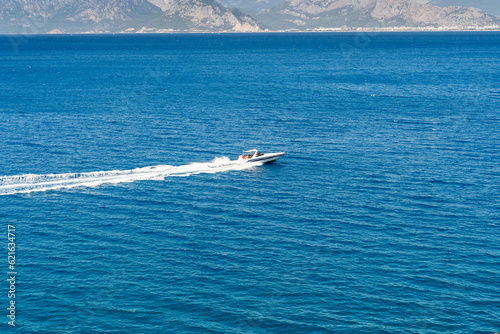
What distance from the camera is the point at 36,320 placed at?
52.0 m

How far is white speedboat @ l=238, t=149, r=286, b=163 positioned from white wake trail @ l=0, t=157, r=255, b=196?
2.42 metres

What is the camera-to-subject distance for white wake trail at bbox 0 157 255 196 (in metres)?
84.3

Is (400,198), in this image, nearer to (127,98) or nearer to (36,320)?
(36,320)

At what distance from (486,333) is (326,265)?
59.8 ft

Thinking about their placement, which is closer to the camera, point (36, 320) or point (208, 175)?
point (36, 320)

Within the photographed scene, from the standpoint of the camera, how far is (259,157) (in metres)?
98.7

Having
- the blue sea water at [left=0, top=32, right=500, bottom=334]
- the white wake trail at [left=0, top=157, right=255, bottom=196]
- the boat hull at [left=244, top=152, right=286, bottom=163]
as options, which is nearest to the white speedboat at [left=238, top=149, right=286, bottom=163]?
the boat hull at [left=244, top=152, right=286, bottom=163]

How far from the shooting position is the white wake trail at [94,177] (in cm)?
8431

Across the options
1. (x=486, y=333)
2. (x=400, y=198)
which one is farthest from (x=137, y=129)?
(x=486, y=333)

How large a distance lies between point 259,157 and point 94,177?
29.6 m

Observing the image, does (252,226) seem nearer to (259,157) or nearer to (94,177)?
(259,157)

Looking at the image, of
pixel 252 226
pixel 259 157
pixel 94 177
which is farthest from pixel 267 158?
pixel 94 177

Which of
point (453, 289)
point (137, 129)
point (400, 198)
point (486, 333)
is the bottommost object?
point (486, 333)

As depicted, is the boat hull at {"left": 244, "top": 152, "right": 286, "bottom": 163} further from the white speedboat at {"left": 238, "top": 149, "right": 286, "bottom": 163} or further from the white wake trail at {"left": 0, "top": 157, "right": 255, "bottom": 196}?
the white wake trail at {"left": 0, "top": 157, "right": 255, "bottom": 196}
